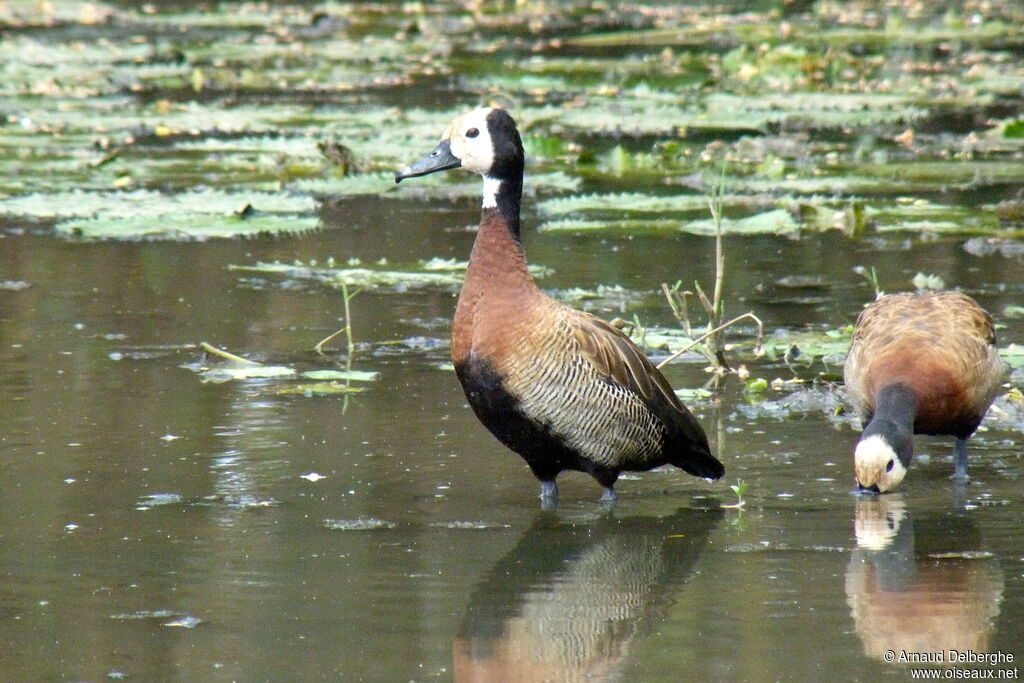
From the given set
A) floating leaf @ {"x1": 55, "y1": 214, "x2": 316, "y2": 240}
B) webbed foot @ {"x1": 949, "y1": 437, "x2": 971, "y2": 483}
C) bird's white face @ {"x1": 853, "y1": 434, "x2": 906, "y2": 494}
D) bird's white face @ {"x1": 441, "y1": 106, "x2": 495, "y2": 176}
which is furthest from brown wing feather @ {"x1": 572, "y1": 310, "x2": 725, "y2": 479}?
floating leaf @ {"x1": 55, "y1": 214, "x2": 316, "y2": 240}

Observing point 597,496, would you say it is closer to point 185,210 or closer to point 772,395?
point 772,395

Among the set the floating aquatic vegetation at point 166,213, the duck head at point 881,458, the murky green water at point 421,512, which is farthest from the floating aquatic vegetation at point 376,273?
the duck head at point 881,458

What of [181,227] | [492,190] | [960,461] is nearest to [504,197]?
[492,190]

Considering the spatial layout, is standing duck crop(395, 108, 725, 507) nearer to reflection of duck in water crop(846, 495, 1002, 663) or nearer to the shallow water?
the shallow water

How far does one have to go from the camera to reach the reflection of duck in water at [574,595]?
4512 mm

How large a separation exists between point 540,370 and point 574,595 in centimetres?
105

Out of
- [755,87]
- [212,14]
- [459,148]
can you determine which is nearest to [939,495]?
[459,148]

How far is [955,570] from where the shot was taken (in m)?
5.22

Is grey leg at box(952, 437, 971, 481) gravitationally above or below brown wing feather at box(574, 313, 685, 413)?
below

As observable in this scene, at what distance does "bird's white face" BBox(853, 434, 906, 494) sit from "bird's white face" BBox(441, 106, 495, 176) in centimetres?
170

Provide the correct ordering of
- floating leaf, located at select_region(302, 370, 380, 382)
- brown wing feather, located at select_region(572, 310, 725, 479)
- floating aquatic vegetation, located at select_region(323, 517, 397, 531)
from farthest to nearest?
floating leaf, located at select_region(302, 370, 380, 382) < brown wing feather, located at select_region(572, 310, 725, 479) < floating aquatic vegetation, located at select_region(323, 517, 397, 531)

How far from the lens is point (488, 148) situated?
626cm

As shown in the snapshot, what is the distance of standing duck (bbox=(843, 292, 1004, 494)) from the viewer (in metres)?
5.93

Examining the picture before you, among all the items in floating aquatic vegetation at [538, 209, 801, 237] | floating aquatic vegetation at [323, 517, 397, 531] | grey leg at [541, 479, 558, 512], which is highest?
floating aquatic vegetation at [538, 209, 801, 237]
